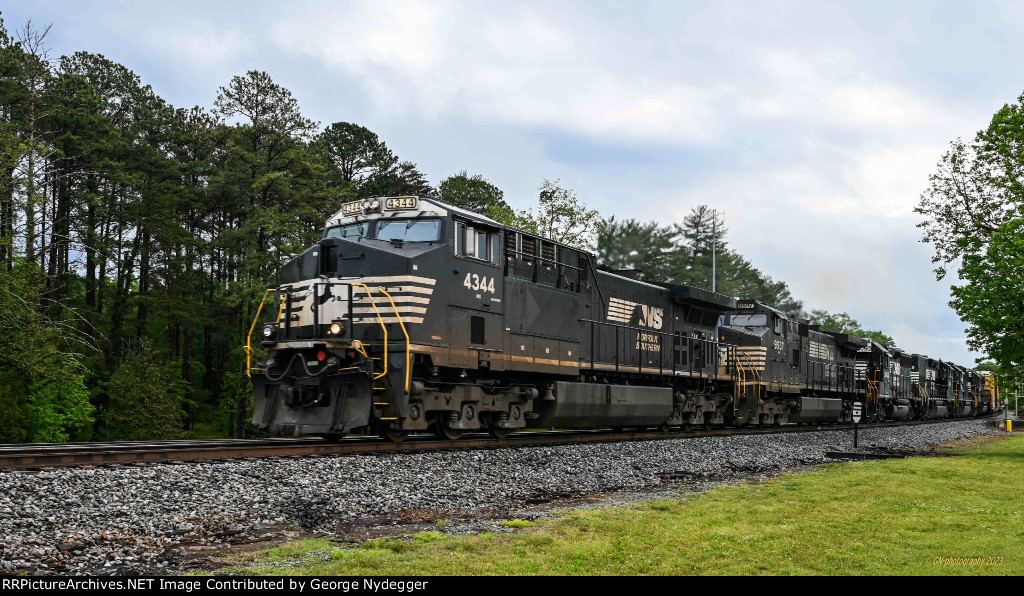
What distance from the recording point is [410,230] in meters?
13.3

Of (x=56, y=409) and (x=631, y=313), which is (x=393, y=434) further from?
(x=56, y=409)

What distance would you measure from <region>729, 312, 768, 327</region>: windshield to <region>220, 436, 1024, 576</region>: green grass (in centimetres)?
1532

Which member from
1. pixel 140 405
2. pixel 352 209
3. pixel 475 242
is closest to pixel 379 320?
pixel 475 242

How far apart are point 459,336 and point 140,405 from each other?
26.8 metres

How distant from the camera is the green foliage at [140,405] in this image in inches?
1382

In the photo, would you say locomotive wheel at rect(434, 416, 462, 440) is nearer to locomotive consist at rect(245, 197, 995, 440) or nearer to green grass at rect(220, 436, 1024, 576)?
locomotive consist at rect(245, 197, 995, 440)

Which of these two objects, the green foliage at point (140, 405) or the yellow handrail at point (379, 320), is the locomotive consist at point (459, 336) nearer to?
the yellow handrail at point (379, 320)

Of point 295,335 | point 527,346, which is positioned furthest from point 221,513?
point 527,346

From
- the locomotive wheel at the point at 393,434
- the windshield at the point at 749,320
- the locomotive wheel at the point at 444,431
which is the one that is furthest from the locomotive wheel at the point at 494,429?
the windshield at the point at 749,320

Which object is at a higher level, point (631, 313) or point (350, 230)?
point (350, 230)

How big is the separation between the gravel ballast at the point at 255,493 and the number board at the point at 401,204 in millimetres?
4022

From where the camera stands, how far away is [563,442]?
637 inches
